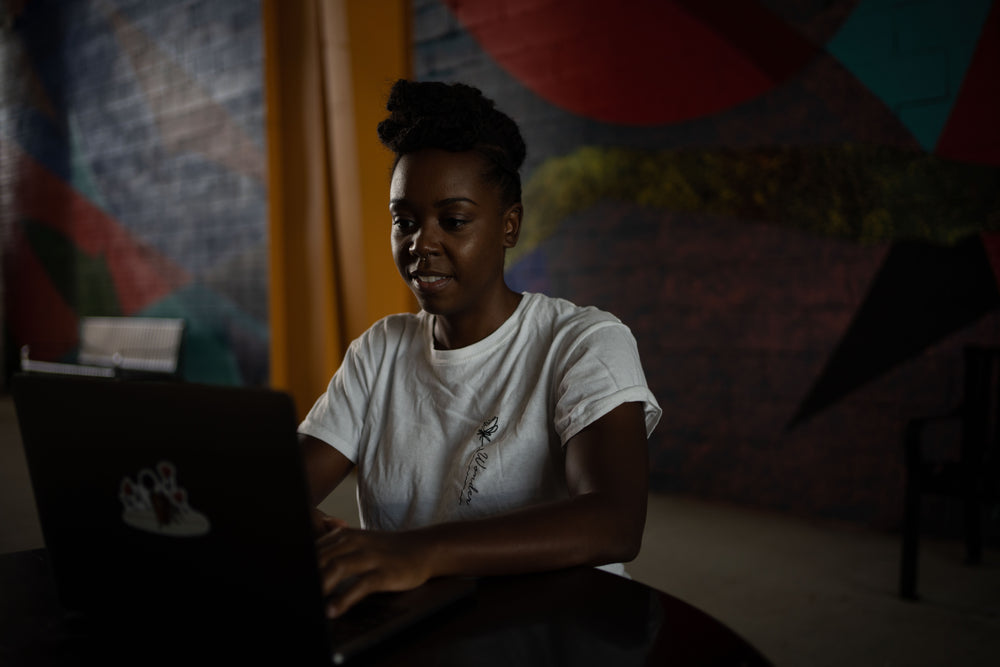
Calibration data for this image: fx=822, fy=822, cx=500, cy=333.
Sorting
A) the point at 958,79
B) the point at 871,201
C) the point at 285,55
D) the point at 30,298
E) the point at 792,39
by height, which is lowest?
the point at 30,298

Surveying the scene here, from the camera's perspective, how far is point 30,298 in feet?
23.8

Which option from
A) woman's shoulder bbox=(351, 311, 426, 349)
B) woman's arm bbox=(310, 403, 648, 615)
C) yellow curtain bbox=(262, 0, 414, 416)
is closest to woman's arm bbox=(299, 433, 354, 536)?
woman's shoulder bbox=(351, 311, 426, 349)

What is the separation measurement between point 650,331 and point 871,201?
0.98 m

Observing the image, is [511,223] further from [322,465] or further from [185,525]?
[185,525]

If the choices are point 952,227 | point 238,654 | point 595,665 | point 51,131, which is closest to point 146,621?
point 238,654

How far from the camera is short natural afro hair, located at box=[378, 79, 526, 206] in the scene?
1.11 m

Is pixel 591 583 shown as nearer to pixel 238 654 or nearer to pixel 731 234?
pixel 238 654

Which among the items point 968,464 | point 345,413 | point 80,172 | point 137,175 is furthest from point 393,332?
point 80,172

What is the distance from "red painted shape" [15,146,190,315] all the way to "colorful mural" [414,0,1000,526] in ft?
11.4

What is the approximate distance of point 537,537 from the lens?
804 mm

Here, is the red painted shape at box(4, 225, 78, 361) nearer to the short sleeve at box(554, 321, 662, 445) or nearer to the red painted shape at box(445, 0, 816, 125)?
the red painted shape at box(445, 0, 816, 125)

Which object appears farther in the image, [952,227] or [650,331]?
[650,331]

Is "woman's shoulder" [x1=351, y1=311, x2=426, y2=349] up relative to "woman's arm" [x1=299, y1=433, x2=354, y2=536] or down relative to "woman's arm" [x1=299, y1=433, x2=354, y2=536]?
up

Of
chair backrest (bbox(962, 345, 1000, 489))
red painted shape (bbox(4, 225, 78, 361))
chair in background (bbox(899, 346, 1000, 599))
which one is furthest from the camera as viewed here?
red painted shape (bbox(4, 225, 78, 361))
